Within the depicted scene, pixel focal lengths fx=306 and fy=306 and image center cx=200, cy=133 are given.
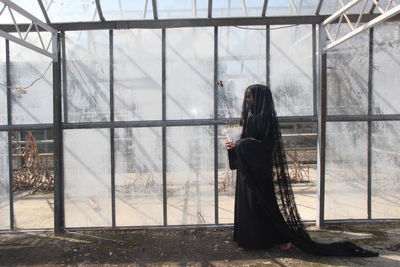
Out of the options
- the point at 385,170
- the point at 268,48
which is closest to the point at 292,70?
the point at 268,48

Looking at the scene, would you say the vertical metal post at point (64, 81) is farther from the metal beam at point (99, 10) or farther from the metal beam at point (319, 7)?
the metal beam at point (319, 7)

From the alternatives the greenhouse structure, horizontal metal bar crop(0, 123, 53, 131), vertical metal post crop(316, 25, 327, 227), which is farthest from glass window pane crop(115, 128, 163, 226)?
vertical metal post crop(316, 25, 327, 227)

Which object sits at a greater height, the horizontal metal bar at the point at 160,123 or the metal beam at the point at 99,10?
the metal beam at the point at 99,10

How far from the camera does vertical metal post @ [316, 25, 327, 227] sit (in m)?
4.25

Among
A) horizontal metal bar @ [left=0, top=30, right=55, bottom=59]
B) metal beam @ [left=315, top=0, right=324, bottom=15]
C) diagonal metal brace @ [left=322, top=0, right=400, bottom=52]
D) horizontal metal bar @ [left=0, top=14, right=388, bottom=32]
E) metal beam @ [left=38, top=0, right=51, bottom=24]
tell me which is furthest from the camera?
horizontal metal bar @ [left=0, top=14, right=388, bottom=32]

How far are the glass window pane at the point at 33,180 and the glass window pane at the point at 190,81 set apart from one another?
1873 mm

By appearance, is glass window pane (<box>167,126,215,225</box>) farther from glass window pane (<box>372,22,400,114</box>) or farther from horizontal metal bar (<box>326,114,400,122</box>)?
glass window pane (<box>372,22,400,114</box>)

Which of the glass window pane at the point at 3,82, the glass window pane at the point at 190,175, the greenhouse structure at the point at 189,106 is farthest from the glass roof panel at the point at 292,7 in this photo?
the glass window pane at the point at 3,82

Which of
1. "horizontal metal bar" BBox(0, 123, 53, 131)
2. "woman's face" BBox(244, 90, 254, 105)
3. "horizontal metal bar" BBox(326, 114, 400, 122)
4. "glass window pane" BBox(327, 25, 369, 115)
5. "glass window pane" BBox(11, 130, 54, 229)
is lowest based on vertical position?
"glass window pane" BBox(11, 130, 54, 229)

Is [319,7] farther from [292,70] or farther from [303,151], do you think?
[303,151]

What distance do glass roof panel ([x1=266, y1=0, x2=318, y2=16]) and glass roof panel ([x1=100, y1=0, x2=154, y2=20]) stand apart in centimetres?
167

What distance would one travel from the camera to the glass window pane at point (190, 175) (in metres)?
4.37

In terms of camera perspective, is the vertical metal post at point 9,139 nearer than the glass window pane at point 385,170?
Yes

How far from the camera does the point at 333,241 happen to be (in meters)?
3.87
